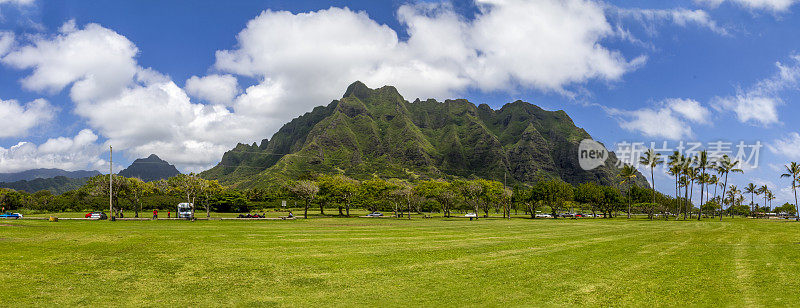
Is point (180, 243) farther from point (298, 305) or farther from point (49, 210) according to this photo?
point (49, 210)

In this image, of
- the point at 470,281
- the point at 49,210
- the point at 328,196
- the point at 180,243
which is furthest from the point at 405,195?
the point at 49,210

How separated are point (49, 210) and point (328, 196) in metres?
75.3

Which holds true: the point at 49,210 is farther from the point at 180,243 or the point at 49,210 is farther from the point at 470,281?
the point at 470,281

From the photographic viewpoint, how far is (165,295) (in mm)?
12750

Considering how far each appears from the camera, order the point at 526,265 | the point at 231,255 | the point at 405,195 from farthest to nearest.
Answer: the point at 405,195
the point at 231,255
the point at 526,265

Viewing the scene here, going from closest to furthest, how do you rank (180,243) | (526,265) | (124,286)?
1. (124,286)
2. (526,265)
3. (180,243)

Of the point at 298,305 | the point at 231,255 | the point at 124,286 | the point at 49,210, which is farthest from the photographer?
the point at 49,210

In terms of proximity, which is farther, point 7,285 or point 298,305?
point 7,285

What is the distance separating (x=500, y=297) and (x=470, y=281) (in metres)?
2.33

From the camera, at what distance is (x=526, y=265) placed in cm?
1839

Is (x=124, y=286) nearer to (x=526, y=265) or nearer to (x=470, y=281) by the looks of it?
(x=470, y=281)

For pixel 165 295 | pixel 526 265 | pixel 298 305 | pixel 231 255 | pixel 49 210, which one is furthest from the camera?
pixel 49 210

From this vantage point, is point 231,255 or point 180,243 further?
point 180,243

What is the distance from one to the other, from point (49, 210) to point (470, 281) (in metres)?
127
